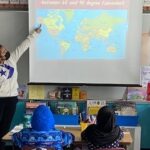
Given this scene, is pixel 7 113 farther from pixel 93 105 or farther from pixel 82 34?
pixel 82 34

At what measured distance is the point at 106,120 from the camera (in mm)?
2830

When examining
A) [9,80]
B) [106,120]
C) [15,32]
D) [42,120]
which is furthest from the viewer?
[15,32]

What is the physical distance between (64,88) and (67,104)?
210 millimetres

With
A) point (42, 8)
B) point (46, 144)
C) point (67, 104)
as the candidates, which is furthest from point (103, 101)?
point (46, 144)

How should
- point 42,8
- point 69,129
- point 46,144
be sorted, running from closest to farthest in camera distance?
point 46,144 → point 69,129 → point 42,8

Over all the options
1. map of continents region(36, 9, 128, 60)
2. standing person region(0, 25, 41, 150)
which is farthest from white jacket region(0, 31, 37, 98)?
map of continents region(36, 9, 128, 60)

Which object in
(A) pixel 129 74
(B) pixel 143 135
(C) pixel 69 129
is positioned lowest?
(B) pixel 143 135

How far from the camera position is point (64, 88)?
15.9ft

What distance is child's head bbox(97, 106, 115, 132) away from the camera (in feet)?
9.26

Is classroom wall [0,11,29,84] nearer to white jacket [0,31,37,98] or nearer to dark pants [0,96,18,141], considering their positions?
white jacket [0,31,37,98]

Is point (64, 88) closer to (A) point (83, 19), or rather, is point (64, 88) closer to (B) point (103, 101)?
(B) point (103, 101)

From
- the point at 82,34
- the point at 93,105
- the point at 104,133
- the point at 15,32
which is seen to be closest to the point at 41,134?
the point at 104,133

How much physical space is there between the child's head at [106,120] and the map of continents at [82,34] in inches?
76.4

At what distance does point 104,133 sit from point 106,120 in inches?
4.2
